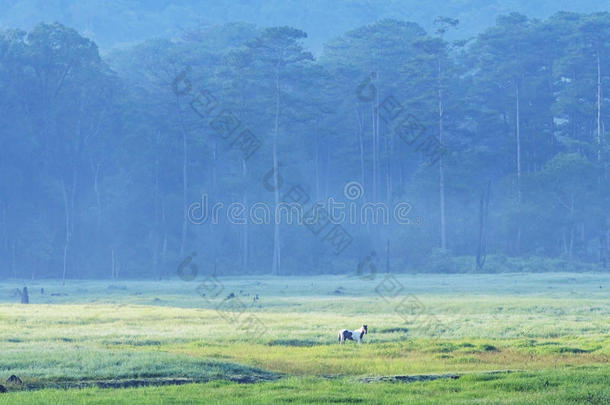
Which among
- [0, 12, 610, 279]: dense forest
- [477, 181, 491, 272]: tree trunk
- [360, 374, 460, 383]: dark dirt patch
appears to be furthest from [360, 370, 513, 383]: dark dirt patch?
[0, 12, 610, 279]: dense forest

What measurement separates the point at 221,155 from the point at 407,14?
313 ft

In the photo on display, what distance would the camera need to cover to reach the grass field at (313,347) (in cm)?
1962

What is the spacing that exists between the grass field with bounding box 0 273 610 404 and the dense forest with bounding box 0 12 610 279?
25.5 metres

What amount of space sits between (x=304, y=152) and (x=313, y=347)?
215ft

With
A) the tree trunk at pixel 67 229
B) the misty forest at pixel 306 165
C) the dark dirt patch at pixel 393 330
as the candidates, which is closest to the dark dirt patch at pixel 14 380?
the dark dirt patch at pixel 393 330

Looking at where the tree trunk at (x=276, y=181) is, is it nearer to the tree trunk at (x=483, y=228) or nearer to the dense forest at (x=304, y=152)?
the dense forest at (x=304, y=152)

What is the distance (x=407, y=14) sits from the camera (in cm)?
18050

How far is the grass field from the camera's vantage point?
19625 millimetres

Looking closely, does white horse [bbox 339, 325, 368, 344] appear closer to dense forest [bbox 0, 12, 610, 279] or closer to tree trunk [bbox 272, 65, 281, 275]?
dense forest [bbox 0, 12, 610, 279]

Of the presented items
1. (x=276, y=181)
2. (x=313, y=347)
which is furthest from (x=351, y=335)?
(x=276, y=181)

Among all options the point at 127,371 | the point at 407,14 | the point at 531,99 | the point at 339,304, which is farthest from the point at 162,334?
the point at 407,14

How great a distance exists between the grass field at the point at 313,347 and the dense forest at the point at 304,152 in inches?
1003

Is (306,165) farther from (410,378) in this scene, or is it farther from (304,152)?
(410,378)

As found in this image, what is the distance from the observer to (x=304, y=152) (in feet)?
308
